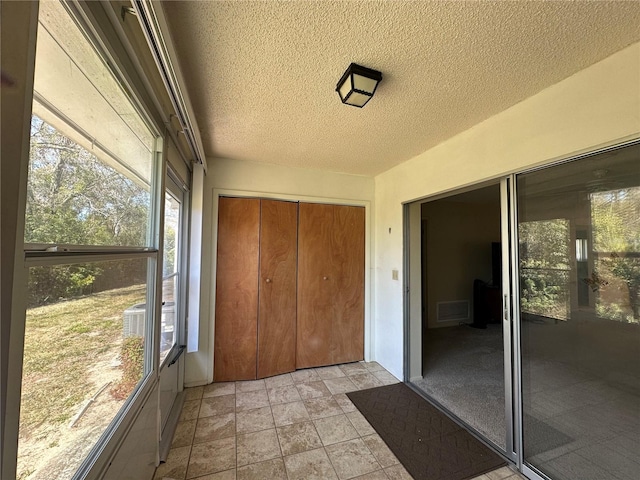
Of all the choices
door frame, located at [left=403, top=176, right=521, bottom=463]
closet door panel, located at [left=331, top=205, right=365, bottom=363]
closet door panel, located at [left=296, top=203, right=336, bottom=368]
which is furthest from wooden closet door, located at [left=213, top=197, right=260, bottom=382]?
door frame, located at [left=403, top=176, right=521, bottom=463]

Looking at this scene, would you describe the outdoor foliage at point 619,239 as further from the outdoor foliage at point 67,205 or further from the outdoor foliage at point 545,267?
the outdoor foliage at point 67,205

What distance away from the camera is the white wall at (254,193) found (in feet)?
8.88

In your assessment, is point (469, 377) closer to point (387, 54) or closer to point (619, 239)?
point (619, 239)

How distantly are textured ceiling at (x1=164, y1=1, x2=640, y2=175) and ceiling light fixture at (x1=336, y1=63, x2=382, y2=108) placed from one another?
0.04 metres

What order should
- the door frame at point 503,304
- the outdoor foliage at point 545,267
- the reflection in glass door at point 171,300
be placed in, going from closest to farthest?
the outdoor foliage at point 545,267 < the door frame at point 503,304 < the reflection in glass door at point 171,300

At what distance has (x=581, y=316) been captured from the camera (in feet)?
4.73

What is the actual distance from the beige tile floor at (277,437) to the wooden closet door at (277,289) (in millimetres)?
253

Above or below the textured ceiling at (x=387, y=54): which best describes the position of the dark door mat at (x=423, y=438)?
below

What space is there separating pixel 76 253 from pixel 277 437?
1884mm

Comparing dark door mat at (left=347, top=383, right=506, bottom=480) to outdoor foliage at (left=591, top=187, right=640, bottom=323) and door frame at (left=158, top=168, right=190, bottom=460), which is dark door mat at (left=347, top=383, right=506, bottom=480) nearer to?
outdoor foliage at (left=591, top=187, right=640, bottom=323)

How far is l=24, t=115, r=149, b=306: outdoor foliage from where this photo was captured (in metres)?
0.72

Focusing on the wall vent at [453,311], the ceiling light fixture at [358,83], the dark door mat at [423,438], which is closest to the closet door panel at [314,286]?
the dark door mat at [423,438]

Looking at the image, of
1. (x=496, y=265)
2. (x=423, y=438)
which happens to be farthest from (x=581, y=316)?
(x=496, y=265)

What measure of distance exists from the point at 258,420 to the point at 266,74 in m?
2.58
